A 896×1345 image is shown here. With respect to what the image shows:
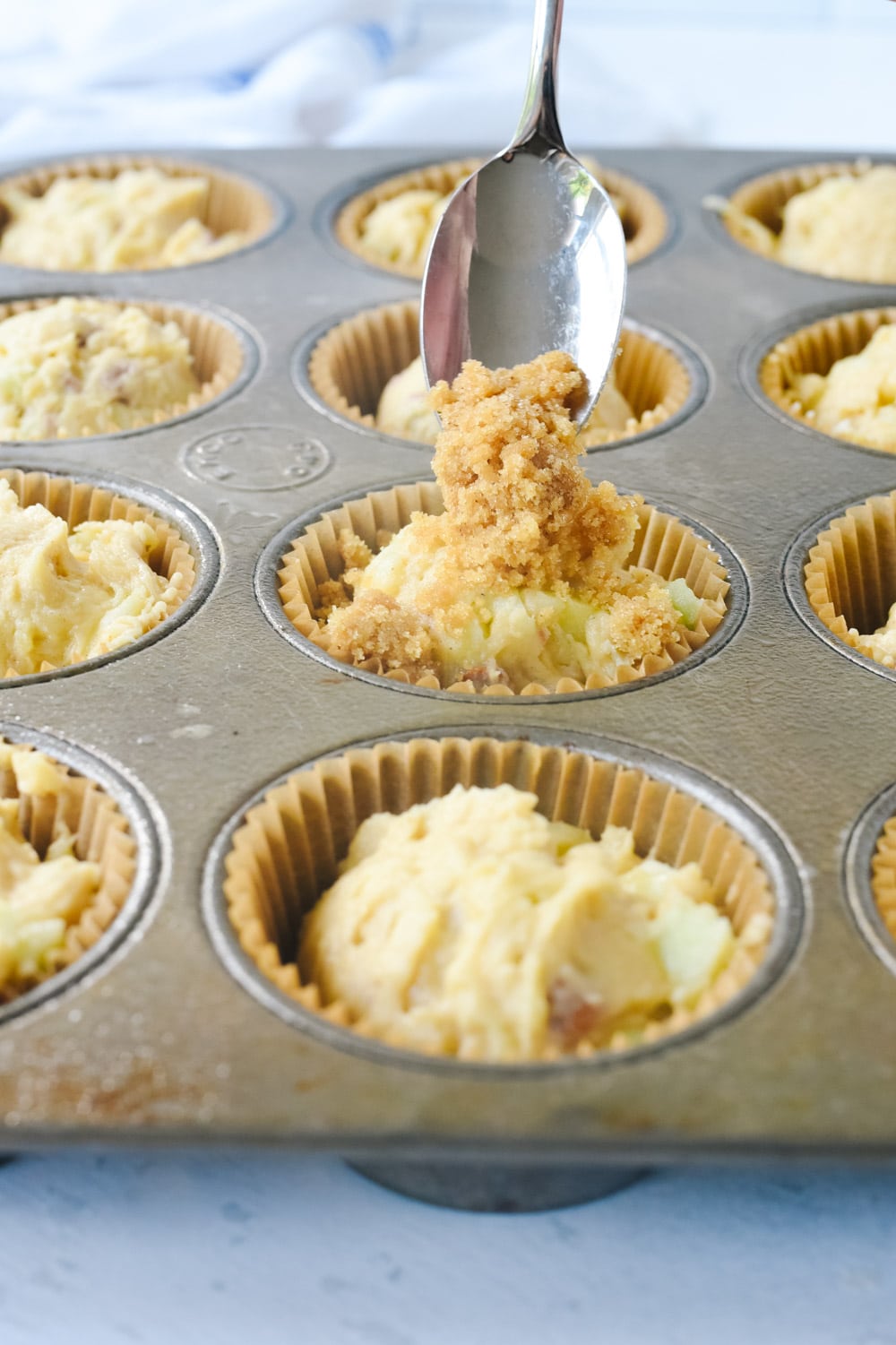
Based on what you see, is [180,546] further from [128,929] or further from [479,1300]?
[479,1300]

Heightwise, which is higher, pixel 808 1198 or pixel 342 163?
pixel 342 163

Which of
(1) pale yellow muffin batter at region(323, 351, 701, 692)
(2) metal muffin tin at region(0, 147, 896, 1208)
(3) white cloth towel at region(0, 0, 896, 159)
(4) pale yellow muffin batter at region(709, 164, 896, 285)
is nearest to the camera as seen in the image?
(2) metal muffin tin at region(0, 147, 896, 1208)

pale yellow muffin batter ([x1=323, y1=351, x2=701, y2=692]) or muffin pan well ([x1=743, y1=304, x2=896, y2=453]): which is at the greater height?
muffin pan well ([x1=743, y1=304, x2=896, y2=453])

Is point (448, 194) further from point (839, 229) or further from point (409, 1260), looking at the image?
point (409, 1260)

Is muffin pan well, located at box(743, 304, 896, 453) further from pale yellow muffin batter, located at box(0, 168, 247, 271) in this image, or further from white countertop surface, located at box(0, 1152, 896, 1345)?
white countertop surface, located at box(0, 1152, 896, 1345)

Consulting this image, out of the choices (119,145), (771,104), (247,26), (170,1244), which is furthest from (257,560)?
(771,104)

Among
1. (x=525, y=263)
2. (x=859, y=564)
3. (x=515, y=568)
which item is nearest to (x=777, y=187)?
(x=525, y=263)

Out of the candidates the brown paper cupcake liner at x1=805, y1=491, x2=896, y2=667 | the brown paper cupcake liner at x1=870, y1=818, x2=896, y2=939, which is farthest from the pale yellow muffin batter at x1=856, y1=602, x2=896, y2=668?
the brown paper cupcake liner at x1=870, y1=818, x2=896, y2=939
